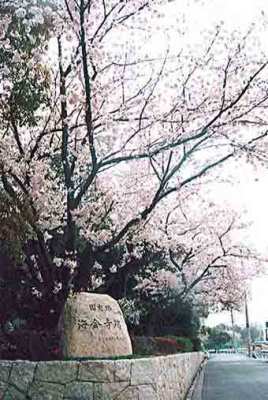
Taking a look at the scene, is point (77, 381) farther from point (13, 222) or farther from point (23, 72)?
point (23, 72)

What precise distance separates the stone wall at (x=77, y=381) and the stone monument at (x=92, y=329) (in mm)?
983

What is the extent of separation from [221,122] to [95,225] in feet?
12.7

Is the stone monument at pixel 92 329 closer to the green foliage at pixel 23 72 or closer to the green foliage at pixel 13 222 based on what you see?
the green foliage at pixel 13 222

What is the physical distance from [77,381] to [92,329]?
4.65 feet

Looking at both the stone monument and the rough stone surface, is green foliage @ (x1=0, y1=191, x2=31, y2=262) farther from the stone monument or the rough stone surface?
the rough stone surface

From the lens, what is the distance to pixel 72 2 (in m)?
8.81

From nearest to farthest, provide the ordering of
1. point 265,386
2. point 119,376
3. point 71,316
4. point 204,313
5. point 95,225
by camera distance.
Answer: point 119,376 → point 71,316 → point 95,225 → point 265,386 → point 204,313

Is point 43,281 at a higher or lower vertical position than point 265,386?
higher

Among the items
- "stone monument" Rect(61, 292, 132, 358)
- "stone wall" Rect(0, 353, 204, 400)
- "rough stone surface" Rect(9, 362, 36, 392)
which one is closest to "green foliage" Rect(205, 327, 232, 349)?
"stone monument" Rect(61, 292, 132, 358)

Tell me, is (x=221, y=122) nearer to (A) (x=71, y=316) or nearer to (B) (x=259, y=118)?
(B) (x=259, y=118)

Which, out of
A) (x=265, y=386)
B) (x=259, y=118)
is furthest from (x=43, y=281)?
(x=265, y=386)

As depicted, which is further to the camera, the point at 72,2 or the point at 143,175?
the point at 143,175

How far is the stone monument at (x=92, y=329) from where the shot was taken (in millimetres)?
8445

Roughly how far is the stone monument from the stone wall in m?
0.98
